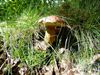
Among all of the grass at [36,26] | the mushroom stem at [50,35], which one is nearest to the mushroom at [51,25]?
the mushroom stem at [50,35]

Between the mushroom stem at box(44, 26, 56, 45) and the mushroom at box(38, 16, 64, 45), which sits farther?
the mushroom stem at box(44, 26, 56, 45)

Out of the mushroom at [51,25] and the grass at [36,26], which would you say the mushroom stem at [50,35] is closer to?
the mushroom at [51,25]

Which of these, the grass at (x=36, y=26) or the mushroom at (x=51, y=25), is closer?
the mushroom at (x=51, y=25)

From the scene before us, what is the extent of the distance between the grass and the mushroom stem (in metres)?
0.15

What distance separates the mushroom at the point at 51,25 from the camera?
2.63m

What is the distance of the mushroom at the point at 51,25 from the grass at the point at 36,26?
6.7 inches

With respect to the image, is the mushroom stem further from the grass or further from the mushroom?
the grass

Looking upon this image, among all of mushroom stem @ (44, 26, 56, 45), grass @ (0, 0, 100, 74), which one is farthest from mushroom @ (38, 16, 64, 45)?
grass @ (0, 0, 100, 74)

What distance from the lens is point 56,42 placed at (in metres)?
2.95

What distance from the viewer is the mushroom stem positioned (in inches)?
111

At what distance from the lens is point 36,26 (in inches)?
119

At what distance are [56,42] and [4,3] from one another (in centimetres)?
102

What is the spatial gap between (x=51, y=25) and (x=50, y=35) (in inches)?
7.0

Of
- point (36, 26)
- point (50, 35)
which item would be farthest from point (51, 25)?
point (36, 26)
